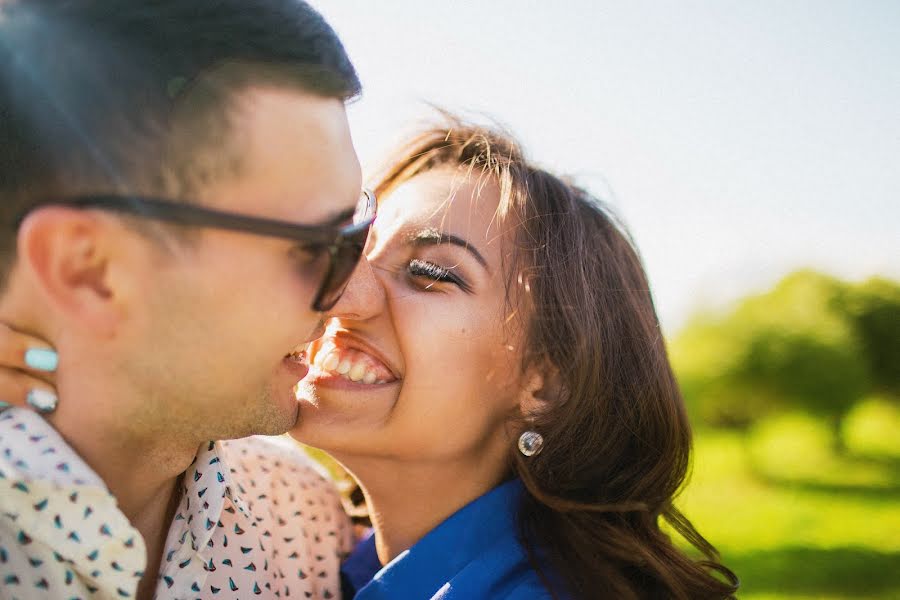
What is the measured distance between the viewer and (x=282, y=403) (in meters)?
2.37

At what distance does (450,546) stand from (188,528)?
1013 mm

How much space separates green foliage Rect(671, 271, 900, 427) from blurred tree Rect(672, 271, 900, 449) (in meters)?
0.01

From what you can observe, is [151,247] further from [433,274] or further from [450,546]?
[450,546]

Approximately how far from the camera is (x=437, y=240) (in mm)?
2902

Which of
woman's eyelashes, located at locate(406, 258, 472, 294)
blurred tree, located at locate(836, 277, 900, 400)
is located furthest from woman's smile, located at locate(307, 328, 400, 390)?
blurred tree, located at locate(836, 277, 900, 400)

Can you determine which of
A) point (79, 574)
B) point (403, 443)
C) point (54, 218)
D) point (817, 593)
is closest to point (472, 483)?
point (403, 443)

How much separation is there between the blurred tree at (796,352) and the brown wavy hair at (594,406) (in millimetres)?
9252

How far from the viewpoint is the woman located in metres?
2.76

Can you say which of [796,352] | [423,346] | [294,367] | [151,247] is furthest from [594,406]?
[796,352]

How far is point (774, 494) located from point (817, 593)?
419 cm

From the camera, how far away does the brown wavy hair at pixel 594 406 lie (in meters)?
2.84

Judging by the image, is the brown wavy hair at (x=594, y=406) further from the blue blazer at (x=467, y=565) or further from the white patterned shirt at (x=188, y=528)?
the white patterned shirt at (x=188, y=528)

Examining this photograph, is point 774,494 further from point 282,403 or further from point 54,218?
point 54,218

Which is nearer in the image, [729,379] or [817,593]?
[817,593]
